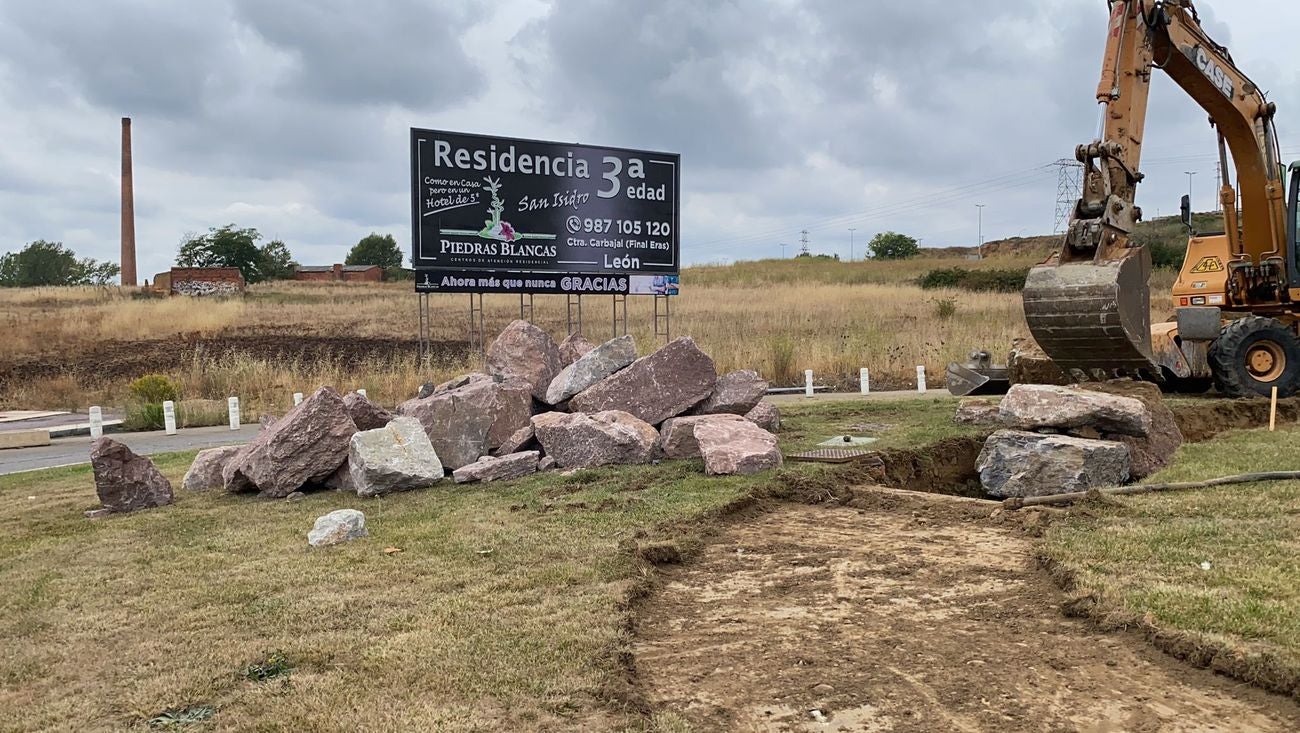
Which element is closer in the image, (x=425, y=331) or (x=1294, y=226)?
(x=1294, y=226)

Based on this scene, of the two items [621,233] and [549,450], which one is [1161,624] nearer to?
[549,450]

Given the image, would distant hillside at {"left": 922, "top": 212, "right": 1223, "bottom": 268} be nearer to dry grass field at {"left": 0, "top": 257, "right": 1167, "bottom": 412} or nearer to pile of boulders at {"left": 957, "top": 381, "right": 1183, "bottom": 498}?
dry grass field at {"left": 0, "top": 257, "right": 1167, "bottom": 412}

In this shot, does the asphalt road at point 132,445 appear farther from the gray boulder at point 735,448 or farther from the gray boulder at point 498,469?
the gray boulder at point 735,448

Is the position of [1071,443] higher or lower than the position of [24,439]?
higher

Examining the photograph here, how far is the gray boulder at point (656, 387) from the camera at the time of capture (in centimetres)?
938

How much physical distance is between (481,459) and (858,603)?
4.85m

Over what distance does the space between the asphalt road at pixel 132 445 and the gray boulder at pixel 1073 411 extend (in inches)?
417

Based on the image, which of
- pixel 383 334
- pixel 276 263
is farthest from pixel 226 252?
pixel 383 334

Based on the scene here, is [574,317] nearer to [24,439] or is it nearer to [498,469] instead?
[24,439]

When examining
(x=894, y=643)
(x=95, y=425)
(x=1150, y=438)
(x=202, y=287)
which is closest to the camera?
(x=894, y=643)

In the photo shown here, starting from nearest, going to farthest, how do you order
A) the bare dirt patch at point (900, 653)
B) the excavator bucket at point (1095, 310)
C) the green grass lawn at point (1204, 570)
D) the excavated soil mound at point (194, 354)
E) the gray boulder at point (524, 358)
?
1. the bare dirt patch at point (900, 653)
2. the green grass lawn at point (1204, 570)
3. the excavator bucket at point (1095, 310)
4. the gray boulder at point (524, 358)
5. the excavated soil mound at point (194, 354)

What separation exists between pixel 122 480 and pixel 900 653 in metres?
6.56

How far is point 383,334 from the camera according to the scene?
32719 millimetres

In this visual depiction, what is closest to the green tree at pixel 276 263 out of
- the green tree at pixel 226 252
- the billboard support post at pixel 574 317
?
the green tree at pixel 226 252
